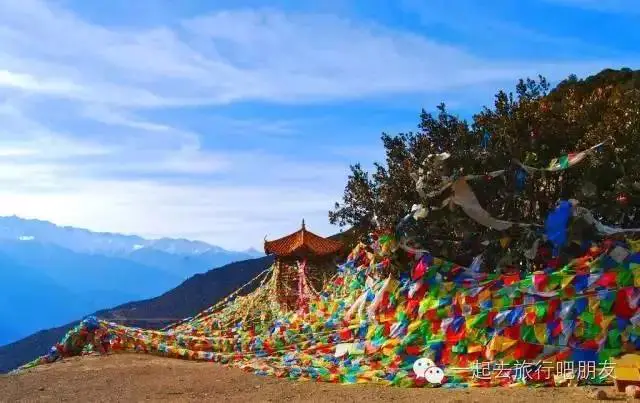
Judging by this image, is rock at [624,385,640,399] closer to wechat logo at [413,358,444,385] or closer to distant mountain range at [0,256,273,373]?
wechat logo at [413,358,444,385]

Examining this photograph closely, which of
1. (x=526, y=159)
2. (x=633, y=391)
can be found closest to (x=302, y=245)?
(x=526, y=159)

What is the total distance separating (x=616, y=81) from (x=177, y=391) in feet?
86.0

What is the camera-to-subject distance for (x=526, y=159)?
14086 mm

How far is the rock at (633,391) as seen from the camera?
840 centimetres

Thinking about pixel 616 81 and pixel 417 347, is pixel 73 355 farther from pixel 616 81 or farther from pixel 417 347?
pixel 616 81

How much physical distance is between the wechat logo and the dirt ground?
65cm

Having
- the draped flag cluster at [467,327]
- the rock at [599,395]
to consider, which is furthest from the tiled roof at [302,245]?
the rock at [599,395]

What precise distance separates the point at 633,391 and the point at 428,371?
3393mm

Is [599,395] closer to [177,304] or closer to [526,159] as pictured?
[526,159]

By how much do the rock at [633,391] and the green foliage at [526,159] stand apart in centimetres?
554

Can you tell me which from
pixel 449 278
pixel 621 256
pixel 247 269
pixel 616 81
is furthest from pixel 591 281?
pixel 247 269

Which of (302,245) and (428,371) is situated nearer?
(428,371)

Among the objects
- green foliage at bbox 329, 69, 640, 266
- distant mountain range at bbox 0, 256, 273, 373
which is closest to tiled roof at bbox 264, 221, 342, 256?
green foliage at bbox 329, 69, 640, 266

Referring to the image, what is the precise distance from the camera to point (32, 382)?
42.1ft
